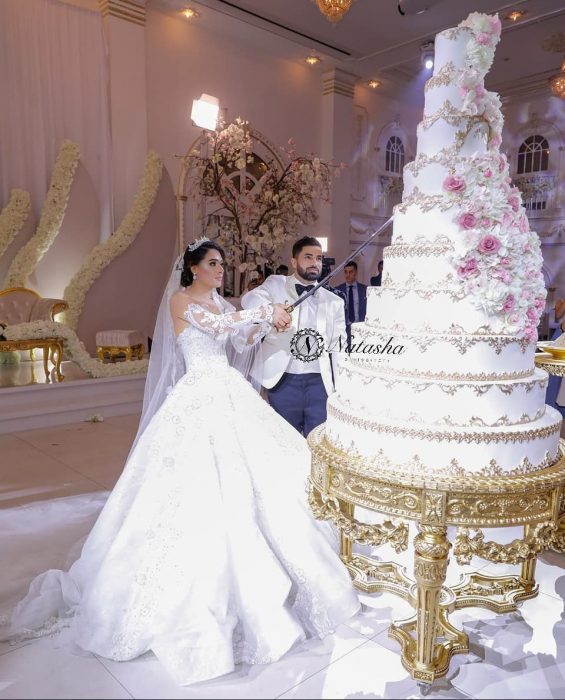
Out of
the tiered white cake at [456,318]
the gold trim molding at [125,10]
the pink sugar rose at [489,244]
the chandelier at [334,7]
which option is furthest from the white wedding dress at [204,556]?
the gold trim molding at [125,10]

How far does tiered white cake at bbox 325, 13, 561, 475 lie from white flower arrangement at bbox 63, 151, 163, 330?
664 cm

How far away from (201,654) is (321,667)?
51cm

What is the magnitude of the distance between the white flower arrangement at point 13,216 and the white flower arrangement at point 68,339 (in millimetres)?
1839

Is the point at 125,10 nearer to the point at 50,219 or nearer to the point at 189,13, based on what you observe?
the point at 189,13

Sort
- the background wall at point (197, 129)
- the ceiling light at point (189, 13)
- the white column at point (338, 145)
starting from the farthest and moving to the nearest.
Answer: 1. the white column at point (338, 145)
2. the ceiling light at point (189, 13)
3. the background wall at point (197, 129)

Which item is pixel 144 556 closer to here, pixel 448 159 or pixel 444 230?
pixel 444 230

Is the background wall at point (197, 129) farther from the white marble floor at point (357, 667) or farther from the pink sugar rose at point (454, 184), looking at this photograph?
the white marble floor at point (357, 667)

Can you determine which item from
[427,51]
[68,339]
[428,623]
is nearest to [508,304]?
[428,623]

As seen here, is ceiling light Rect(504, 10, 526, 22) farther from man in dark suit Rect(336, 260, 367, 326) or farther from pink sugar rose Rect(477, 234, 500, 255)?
pink sugar rose Rect(477, 234, 500, 255)

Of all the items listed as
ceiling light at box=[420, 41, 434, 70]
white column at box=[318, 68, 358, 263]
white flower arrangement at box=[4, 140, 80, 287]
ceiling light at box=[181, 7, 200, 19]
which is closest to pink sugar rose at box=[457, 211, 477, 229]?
white flower arrangement at box=[4, 140, 80, 287]

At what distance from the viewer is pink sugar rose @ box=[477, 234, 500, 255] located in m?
2.31

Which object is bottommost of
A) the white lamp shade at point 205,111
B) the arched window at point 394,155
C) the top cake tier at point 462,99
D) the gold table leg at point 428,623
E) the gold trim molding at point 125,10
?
the gold table leg at point 428,623

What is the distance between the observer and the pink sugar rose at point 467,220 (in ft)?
7.68

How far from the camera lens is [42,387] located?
660 centimetres
